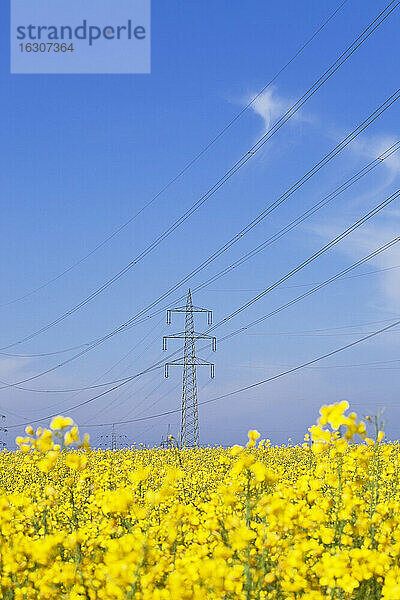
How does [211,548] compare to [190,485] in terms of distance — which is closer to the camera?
[211,548]

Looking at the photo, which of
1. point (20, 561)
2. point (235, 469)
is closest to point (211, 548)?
point (235, 469)

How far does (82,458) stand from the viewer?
332 cm

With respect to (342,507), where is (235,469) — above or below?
above

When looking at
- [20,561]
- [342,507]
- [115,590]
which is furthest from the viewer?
[342,507]

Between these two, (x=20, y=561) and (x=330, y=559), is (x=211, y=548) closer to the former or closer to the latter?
(x=330, y=559)

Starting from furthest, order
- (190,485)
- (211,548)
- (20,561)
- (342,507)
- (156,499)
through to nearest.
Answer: (190,485) < (342,507) < (211,548) < (20,561) < (156,499)

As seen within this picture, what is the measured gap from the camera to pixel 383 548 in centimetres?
322

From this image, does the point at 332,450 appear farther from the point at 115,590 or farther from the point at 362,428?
the point at 115,590

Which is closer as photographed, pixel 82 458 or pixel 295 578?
pixel 295 578

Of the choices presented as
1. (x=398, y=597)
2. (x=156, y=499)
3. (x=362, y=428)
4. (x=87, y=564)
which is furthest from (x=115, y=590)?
(x=362, y=428)

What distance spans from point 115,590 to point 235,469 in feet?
3.00

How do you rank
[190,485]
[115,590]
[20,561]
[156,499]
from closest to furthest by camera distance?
[115,590] → [156,499] → [20,561] → [190,485]

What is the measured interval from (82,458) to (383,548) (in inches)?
63.8

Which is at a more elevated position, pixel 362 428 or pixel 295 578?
pixel 362 428
